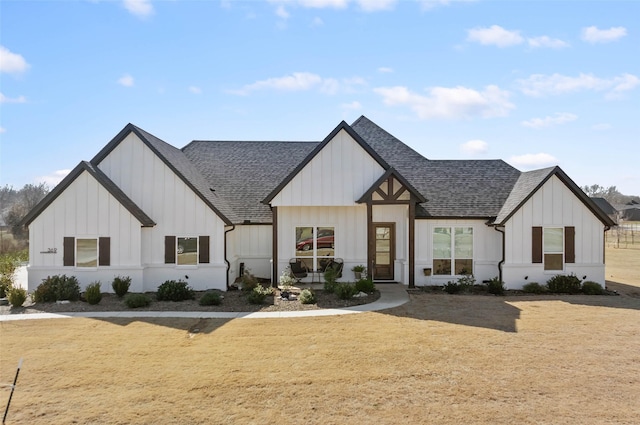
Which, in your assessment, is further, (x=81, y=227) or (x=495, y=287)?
(x=495, y=287)

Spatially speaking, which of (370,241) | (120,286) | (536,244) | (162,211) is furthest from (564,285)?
(120,286)

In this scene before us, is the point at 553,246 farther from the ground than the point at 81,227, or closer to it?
closer to it

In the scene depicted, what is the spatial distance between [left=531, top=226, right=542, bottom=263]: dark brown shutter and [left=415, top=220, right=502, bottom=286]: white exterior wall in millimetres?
1317

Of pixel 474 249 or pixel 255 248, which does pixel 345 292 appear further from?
pixel 474 249

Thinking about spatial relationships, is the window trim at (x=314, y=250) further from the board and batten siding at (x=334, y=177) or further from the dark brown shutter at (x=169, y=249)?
the dark brown shutter at (x=169, y=249)

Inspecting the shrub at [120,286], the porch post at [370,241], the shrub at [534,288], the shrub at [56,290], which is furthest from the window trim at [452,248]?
the shrub at [56,290]

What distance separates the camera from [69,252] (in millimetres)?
16453

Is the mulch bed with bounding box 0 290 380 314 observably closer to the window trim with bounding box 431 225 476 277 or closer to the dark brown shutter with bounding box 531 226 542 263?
the window trim with bounding box 431 225 476 277

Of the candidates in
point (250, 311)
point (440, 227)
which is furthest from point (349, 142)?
point (250, 311)

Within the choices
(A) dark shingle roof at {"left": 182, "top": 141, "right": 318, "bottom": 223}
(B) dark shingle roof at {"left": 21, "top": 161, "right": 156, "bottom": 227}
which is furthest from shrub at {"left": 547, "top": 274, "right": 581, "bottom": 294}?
(B) dark shingle roof at {"left": 21, "top": 161, "right": 156, "bottom": 227}

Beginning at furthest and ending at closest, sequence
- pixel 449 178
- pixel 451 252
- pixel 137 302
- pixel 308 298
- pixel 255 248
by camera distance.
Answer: pixel 449 178 < pixel 255 248 < pixel 451 252 < pixel 308 298 < pixel 137 302

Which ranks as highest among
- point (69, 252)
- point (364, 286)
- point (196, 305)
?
point (69, 252)

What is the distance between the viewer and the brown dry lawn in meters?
6.64

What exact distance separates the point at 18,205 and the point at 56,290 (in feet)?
121
